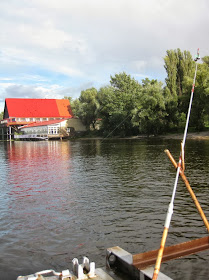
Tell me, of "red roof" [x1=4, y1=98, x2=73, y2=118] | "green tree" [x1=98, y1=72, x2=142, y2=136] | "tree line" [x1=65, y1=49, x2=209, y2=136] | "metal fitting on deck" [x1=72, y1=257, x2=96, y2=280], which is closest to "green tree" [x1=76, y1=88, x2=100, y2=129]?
"tree line" [x1=65, y1=49, x2=209, y2=136]

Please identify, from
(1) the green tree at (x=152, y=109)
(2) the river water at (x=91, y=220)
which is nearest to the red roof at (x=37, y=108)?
(1) the green tree at (x=152, y=109)

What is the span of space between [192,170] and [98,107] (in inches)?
2662

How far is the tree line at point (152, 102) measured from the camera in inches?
2403

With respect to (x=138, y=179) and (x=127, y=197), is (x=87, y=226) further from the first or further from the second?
(x=138, y=179)

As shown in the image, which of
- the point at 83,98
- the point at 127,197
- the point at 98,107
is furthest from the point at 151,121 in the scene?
the point at 127,197

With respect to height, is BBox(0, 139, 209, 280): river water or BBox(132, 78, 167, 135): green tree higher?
BBox(132, 78, 167, 135): green tree

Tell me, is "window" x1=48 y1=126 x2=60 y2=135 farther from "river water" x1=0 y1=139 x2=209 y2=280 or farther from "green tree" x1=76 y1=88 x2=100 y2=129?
"river water" x1=0 y1=139 x2=209 y2=280

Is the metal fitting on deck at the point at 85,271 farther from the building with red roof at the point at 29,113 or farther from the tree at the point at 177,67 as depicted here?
the building with red roof at the point at 29,113

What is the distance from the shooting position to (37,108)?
4333 inches

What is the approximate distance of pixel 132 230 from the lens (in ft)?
29.2

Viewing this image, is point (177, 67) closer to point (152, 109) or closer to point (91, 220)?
point (152, 109)

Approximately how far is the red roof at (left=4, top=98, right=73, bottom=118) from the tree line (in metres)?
19.2

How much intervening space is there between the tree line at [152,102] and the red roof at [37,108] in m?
19.2

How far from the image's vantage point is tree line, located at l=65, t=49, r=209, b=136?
200 feet
